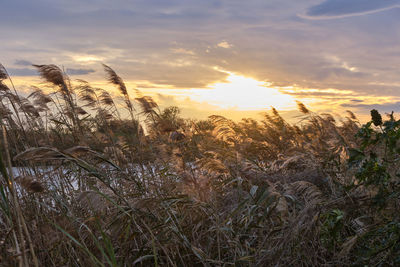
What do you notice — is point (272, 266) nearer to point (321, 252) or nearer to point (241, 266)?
point (241, 266)

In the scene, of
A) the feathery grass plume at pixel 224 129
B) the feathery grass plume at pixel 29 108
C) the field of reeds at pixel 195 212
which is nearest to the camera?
the field of reeds at pixel 195 212

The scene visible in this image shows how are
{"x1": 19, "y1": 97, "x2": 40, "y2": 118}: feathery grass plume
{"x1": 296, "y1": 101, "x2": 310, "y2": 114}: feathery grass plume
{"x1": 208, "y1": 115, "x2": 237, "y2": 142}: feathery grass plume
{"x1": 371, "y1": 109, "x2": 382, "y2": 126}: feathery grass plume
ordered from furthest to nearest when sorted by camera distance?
{"x1": 296, "y1": 101, "x2": 310, "y2": 114}: feathery grass plume → {"x1": 19, "y1": 97, "x2": 40, "y2": 118}: feathery grass plume → {"x1": 208, "y1": 115, "x2": 237, "y2": 142}: feathery grass plume → {"x1": 371, "y1": 109, "x2": 382, "y2": 126}: feathery grass plume

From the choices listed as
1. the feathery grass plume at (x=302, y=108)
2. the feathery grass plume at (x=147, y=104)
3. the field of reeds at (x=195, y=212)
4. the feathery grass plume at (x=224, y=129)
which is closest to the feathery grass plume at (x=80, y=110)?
the field of reeds at (x=195, y=212)

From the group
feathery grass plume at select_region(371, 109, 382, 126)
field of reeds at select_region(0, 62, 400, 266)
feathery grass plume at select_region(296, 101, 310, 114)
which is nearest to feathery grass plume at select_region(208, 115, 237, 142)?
field of reeds at select_region(0, 62, 400, 266)

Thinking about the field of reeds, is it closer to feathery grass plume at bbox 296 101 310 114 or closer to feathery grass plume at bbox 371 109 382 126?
feathery grass plume at bbox 371 109 382 126

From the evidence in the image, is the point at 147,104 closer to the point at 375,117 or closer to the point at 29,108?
the point at 29,108

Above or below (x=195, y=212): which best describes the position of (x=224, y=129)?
above

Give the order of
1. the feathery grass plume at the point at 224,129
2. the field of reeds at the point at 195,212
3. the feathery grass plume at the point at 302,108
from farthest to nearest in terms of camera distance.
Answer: the feathery grass plume at the point at 302,108
the feathery grass plume at the point at 224,129
the field of reeds at the point at 195,212

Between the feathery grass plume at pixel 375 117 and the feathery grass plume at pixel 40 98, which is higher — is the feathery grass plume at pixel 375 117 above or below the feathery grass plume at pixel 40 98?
below

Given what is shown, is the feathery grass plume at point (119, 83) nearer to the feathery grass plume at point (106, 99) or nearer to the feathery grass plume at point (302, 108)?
the feathery grass plume at point (106, 99)

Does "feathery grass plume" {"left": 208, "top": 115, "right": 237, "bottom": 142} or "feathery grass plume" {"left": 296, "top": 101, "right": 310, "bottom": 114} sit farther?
"feathery grass plume" {"left": 296, "top": 101, "right": 310, "bottom": 114}

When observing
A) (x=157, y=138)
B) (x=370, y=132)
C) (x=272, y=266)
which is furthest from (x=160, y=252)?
(x=157, y=138)

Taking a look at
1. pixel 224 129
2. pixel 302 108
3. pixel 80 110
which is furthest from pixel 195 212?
pixel 302 108

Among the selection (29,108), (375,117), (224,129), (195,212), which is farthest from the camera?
(29,108)
